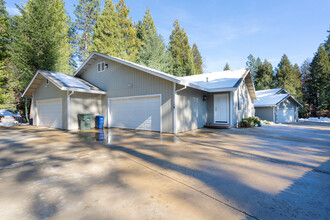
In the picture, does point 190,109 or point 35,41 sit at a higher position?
point 35,41

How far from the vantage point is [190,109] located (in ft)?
30.6

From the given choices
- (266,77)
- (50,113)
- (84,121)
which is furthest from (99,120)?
(266,77)

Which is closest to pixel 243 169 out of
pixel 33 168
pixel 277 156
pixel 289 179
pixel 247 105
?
pixel 289 179

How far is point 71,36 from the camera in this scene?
23.4 m

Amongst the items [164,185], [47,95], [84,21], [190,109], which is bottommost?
[164,185]

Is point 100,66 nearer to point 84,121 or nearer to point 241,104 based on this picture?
point 84,121

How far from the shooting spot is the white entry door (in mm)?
10430

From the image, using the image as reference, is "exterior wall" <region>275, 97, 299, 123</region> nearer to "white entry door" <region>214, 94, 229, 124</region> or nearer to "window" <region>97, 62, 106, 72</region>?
"white entry door" <region>214, 94, 229, 124</region>

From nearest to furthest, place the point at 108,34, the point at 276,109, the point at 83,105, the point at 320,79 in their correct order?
the point at 83,105, the point at 276,109, the point at 108,34, the point at 320,79

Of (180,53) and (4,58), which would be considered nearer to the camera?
(4,58)

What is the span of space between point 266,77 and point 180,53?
50.8 ft

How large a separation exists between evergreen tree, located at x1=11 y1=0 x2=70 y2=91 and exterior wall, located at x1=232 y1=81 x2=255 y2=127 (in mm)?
15360

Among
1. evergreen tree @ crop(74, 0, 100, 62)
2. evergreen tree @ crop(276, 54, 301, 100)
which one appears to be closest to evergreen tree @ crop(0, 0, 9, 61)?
evergreen tree @ crop(74, 0, 100, 62)

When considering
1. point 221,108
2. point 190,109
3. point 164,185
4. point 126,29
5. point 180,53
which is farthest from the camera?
point 180,53
